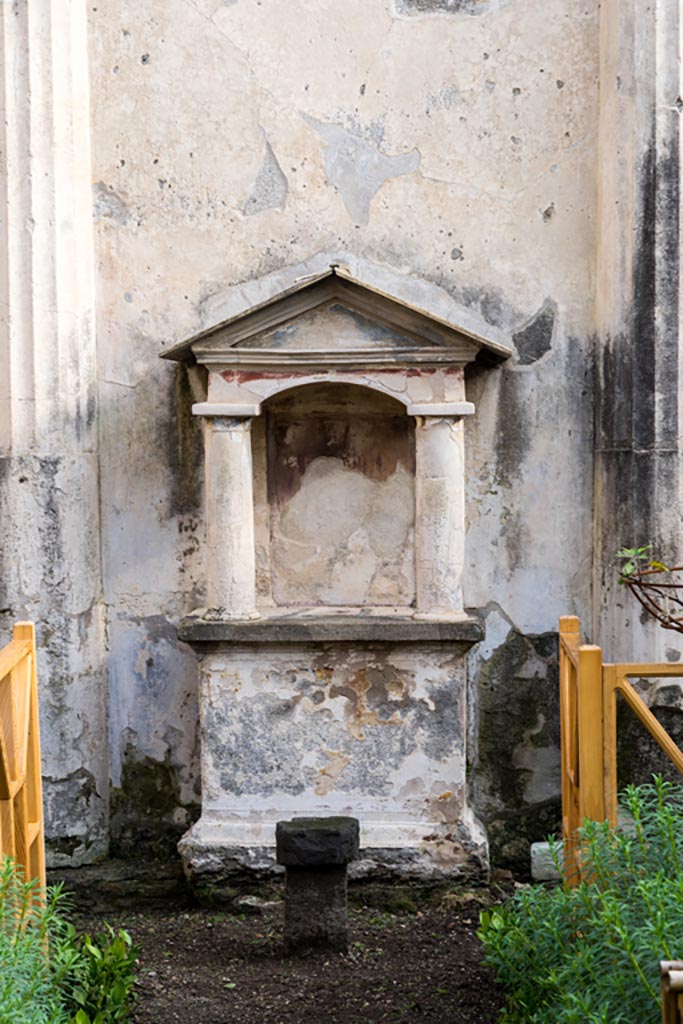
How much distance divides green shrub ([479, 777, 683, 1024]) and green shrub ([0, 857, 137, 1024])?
1198 millimetres

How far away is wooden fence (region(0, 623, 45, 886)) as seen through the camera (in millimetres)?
3672

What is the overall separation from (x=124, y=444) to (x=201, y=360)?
645 mm

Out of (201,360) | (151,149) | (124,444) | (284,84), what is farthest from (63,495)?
(284,84)

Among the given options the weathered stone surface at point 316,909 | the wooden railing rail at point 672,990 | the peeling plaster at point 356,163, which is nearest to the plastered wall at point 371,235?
the peeling plaster at point 356,163

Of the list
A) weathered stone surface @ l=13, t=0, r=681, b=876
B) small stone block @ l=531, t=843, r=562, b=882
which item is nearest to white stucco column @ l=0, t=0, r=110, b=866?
weathered stone surface @ l=13, t=0, r=681, b=876

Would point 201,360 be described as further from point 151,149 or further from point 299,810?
point 299,810

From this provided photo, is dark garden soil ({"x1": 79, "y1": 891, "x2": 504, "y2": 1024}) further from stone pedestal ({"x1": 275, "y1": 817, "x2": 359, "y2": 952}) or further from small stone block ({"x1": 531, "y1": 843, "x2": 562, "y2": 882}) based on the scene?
small stone block ({"x1": 531, "y1": 843, "x2": 562, "y2": 882})

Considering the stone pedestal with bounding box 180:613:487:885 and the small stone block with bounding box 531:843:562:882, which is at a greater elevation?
the stone pedestal with bounding box 180:613:487:885

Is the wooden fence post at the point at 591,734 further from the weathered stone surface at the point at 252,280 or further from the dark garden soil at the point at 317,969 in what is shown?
the weathered stone surface at the point at 252,280

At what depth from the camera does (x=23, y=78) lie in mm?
5508

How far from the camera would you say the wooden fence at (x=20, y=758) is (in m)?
3.67

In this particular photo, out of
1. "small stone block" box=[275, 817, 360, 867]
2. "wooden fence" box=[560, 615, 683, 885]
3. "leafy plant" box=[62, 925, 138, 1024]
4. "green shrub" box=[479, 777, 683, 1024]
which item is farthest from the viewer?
"small stone block" box=[275, 817, 360, 867]

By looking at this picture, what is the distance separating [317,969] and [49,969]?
1.15 m

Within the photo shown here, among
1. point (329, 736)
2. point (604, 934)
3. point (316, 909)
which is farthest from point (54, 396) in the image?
point (604, 934)
